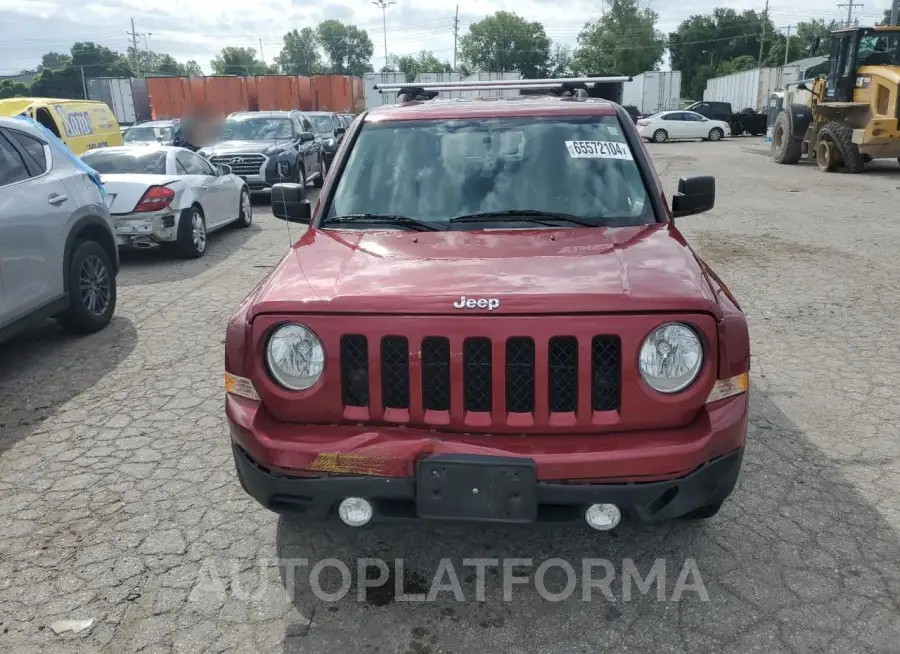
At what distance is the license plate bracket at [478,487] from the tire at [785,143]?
67.0ft

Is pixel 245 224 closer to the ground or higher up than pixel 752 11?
closer to the ground

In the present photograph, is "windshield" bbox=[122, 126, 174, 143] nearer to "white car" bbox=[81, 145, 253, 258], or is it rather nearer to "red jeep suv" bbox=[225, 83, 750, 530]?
"white car" bbox=[81, 145, 253, 258]

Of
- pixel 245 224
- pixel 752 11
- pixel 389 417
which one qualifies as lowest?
pixel 245 224

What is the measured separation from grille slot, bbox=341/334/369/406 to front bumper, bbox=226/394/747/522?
119 millimetres

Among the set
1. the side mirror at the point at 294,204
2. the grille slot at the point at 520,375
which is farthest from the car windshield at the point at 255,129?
the grille slot at the point at 520,375

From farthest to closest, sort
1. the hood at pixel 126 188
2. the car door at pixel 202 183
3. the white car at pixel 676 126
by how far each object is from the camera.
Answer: the white car at pixel 676 126, the car door at pixel 202 183, the hood at pixel 126 188

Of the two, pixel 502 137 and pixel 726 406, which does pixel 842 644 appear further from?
pixel 502 137

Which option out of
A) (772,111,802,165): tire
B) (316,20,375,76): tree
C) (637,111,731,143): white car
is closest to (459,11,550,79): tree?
(316,20,375,76): tree

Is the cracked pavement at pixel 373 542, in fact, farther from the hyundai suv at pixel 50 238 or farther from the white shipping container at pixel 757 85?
the white shipping container at pixel 757 85

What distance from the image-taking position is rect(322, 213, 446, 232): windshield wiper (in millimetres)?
3492

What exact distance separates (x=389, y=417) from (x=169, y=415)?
2.54 metres

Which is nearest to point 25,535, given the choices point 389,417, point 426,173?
point 389,417

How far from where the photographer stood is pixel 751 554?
10.4 ft

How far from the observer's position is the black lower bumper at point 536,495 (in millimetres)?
2520
